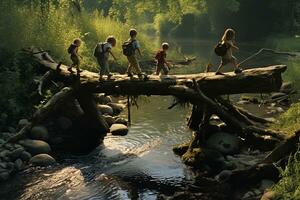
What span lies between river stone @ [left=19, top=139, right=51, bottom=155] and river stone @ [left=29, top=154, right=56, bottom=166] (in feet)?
1.47

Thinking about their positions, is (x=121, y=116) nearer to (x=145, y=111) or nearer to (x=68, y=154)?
(x=145, y=111)

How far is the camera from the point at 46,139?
15172mm

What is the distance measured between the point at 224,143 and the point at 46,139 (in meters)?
5.90

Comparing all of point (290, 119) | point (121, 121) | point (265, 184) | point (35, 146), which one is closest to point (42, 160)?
point (35, 146)

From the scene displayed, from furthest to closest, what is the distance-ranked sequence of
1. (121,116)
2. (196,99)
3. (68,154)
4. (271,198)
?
(121,116)
(68,154)
(196,99)
(271,198)

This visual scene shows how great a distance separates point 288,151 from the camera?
10609 mm

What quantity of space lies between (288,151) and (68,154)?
271 inches

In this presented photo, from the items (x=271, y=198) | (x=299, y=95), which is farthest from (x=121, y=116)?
(x=271, y=198)

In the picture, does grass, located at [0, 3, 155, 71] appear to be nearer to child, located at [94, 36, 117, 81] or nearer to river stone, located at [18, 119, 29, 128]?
river stone, located at [18, 119, 29, 128]

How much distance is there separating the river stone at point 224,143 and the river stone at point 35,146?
500cm

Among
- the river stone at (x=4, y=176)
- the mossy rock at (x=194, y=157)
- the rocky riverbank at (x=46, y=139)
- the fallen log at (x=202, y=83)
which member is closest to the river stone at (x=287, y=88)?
the rocky riverbank at (x=46, y=139)

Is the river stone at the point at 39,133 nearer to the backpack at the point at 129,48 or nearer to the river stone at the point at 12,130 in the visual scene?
the river stone at the point at 12,130

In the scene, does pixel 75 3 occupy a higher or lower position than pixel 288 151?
higher

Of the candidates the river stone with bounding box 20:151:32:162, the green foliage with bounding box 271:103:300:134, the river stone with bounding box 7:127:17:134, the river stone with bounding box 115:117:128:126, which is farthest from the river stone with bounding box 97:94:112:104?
the green foliage with bounding box 271:103:300:134
